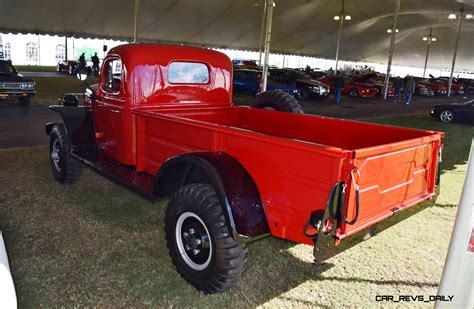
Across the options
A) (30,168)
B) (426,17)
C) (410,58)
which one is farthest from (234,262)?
(410,58)

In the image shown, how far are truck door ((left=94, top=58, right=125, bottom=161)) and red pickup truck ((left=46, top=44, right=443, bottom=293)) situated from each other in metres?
0.01

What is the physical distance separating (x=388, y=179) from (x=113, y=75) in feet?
11.3

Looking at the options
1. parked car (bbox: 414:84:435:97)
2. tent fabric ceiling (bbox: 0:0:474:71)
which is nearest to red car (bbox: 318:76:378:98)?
parked car (bbox: 414:84:435:97)

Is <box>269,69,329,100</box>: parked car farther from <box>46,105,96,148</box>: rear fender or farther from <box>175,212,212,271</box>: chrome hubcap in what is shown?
<box>175,212,212,271</box>: chrome hubcap

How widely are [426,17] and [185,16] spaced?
2574 centimetres

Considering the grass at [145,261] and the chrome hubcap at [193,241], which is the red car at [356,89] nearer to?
the grass at [145,261]

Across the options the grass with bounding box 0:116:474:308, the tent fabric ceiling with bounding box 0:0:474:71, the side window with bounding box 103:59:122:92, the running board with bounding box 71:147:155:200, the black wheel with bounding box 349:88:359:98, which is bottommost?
the grass with bounding box 0:116:474:308

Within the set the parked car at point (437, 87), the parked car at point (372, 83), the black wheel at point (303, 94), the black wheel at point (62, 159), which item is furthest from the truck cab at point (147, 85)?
the parked car at point (437, 87)

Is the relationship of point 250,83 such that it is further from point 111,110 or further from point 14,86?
point 111,110

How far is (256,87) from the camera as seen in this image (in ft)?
64.6

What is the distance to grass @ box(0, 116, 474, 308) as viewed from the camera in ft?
10.6

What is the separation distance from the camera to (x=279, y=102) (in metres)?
5.75

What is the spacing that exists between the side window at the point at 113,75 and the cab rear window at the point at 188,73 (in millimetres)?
592

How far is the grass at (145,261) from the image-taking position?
324 centimetres
